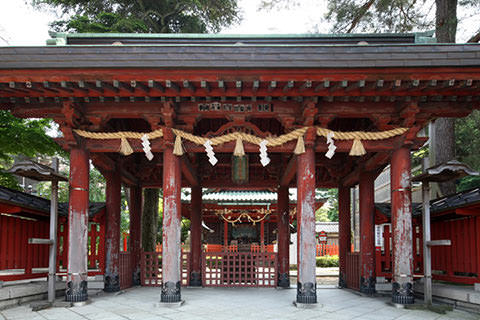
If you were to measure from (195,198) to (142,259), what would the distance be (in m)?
2.27

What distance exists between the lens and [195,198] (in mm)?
12531

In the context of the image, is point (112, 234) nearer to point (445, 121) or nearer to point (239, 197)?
point (239, 197)

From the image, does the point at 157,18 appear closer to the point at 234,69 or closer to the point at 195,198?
the point at 195,198

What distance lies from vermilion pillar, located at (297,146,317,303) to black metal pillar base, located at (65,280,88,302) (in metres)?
4.02

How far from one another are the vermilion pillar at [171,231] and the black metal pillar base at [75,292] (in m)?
1.55

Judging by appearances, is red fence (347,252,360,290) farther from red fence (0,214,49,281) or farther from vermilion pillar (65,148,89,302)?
red fence (0,214,49,281)

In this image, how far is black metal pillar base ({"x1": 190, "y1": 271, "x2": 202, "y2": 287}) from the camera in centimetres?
1164

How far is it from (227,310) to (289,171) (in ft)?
13.9

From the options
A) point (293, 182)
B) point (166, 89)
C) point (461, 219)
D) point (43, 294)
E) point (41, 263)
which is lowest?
point (43, 294)

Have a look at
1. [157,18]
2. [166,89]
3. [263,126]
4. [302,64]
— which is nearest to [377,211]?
[263,126]

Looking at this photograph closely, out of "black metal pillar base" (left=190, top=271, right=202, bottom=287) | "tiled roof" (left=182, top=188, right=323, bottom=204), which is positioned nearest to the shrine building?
"black metal pillar base" (left=190, top=271, right=202, bottom=287)

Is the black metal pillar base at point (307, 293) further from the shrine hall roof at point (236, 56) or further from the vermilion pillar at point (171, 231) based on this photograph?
the shrine hall roof at point (236, 56)

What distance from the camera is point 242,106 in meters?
8.24

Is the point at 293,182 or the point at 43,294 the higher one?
the point at 293,182
